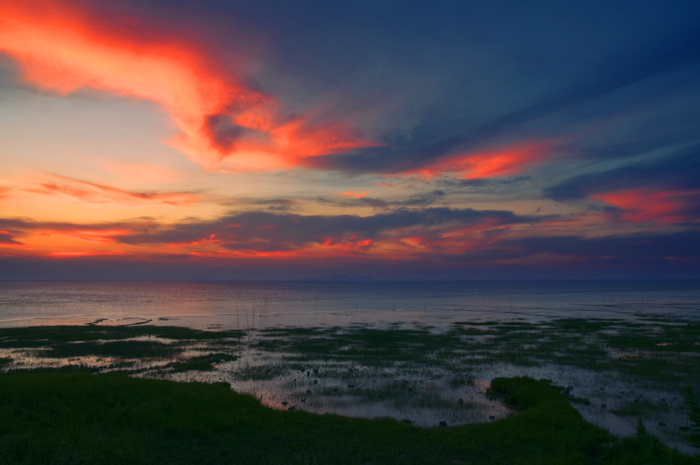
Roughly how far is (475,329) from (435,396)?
37.2 metres

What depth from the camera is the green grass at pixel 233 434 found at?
14047 millimetres

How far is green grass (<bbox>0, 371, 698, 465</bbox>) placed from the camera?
14047 millimetres

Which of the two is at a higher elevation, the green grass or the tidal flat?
the green grass

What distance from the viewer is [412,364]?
3403 centimetres

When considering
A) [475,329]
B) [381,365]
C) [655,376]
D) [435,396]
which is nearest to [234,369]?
[381,365]

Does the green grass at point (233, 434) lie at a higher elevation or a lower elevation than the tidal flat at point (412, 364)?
higher

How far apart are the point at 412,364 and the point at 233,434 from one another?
2018cm

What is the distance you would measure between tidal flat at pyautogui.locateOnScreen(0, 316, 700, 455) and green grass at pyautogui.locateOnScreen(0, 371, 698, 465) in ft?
9.85

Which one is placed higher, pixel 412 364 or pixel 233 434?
pixel 233 434

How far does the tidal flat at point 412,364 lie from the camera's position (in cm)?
2192

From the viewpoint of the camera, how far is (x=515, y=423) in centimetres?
1791

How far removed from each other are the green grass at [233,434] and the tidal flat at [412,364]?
9.85 ft

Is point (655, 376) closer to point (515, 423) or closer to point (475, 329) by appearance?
point (515, 423)

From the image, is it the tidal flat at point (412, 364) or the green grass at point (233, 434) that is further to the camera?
the tidal flat at point (412, 364)
